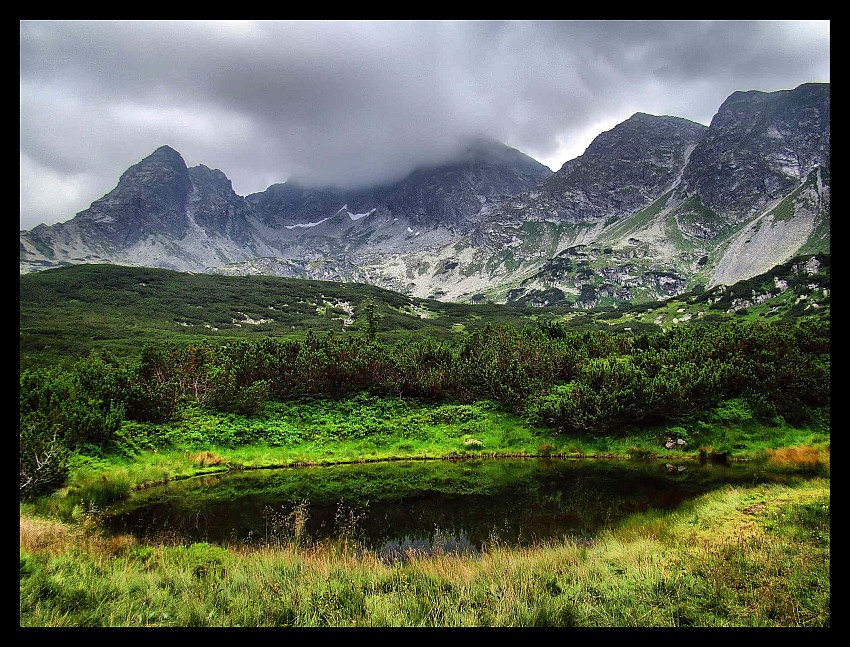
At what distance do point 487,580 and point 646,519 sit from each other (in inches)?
401

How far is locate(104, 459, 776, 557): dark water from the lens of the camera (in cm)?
1619

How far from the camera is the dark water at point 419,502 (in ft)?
53.1

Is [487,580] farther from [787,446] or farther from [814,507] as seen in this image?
[787,446]

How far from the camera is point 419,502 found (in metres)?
20.9

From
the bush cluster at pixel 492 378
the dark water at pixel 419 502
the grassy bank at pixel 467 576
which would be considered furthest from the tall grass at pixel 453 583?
the bush cluster at pixel 492 378

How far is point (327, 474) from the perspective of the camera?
27000mm

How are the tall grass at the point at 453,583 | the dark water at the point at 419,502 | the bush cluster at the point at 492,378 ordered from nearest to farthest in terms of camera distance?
the tall grass at the point at 453,583
the dark water at the point at 419,502
the bush cluster at the point at 492,378

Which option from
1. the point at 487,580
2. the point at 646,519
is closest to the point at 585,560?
the point at 487,580

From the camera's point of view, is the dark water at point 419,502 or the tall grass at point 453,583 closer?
the tall grass at point 453,583

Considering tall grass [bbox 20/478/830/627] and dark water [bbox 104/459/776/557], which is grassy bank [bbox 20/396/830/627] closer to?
tall grass [bbox 20/478/830/627]

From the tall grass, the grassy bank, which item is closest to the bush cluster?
the grassy bank

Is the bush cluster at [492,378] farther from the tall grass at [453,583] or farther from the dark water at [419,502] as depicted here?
the tall grass at [453,583]
